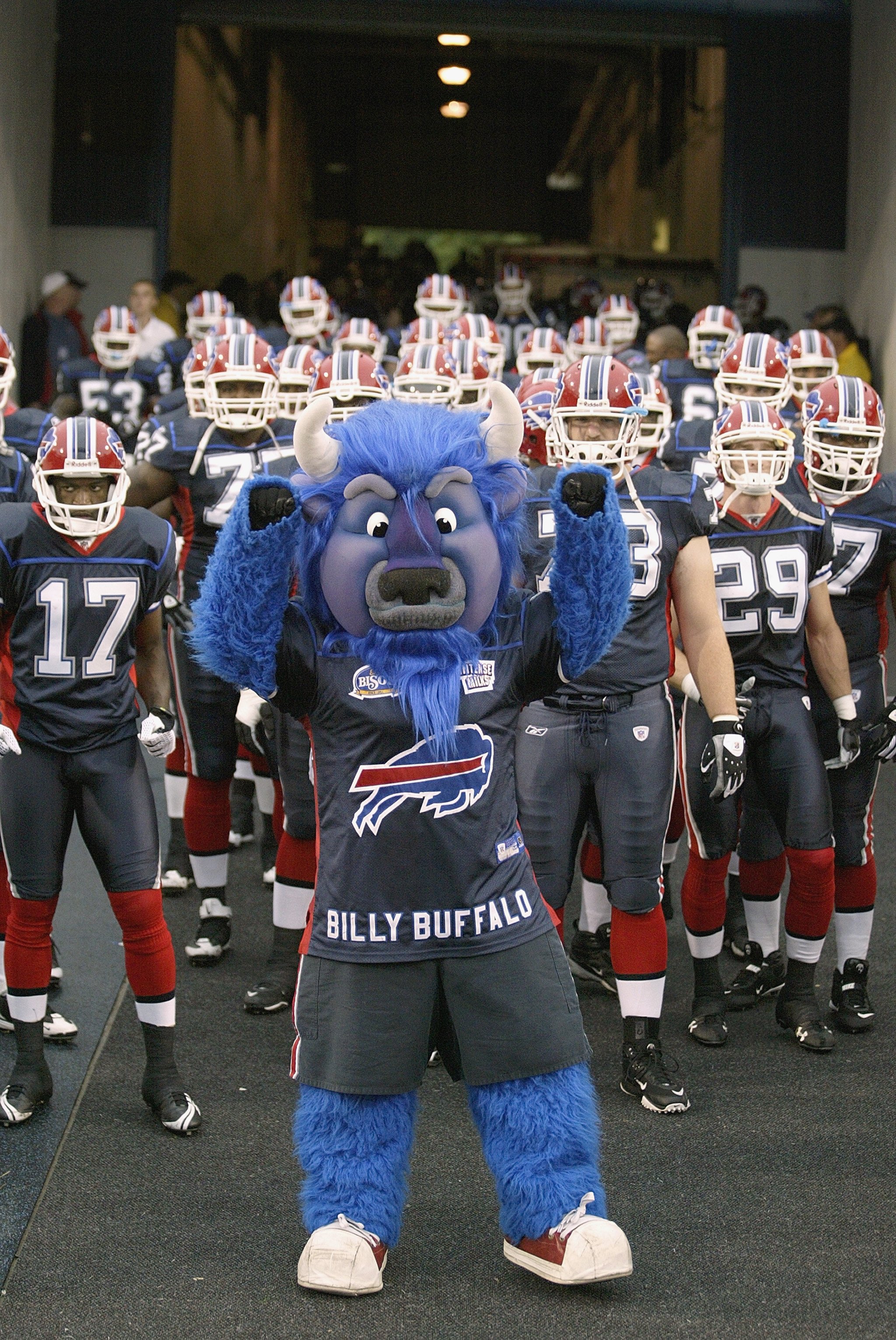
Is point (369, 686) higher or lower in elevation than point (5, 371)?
lower

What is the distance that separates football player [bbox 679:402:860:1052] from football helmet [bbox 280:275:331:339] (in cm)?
532

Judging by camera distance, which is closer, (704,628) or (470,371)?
(704,628)

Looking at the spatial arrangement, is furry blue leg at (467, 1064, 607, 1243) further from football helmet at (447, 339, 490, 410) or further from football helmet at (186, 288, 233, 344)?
football helmet at (186, 288, 233, 344)

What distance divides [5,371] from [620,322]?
648cm

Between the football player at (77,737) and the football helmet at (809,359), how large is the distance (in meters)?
4.94

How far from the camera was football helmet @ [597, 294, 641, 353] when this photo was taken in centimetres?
1135

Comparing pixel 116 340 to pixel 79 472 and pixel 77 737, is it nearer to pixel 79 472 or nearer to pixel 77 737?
pixel 79 472

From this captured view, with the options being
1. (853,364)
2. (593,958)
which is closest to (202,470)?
(593,958)

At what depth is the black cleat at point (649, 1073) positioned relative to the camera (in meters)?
4.46

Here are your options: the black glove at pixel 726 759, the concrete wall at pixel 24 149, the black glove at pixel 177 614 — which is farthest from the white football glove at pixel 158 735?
the concrete wall at pixel 24 149

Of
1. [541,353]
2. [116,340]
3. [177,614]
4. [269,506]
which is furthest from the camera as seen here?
[116,340]

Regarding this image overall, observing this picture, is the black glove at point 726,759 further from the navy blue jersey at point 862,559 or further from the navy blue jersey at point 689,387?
the navy blue jersey at point 689,387

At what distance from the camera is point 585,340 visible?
10625 mm

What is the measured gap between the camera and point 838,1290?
3.51 meters
